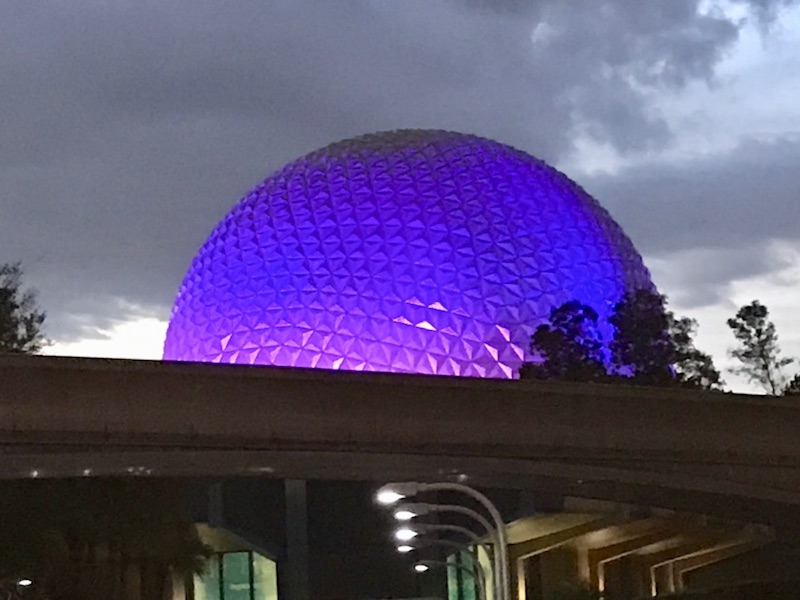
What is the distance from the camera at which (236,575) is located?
102ft

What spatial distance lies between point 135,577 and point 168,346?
49.2ft

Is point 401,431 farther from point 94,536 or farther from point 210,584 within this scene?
point 210,584

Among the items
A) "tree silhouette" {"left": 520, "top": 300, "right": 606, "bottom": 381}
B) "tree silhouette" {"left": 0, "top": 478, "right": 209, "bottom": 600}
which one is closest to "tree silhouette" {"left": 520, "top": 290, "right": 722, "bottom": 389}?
"tree silhouette" {"left": 520, "top": 300, "right": 606, "bottom": 381}

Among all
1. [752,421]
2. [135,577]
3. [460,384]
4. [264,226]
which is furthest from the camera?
[264,226]

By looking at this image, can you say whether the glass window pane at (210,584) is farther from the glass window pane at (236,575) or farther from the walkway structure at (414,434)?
the walkway structure at (414,434)

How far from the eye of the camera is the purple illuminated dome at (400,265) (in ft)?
114

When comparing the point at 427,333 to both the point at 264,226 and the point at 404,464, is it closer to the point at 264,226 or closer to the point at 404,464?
the point at 264,226

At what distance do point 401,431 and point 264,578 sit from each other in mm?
6595

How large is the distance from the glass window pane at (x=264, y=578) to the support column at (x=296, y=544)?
2.03 feet

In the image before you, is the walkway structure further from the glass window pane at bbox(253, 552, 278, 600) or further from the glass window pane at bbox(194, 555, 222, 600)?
the glass window pane at bbox(194, 555, 222, 600)

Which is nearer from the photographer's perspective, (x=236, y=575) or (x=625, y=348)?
(x=236, y=575)

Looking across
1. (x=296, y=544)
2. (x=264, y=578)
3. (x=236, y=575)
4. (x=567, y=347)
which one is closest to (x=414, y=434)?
(x=296, y=544)

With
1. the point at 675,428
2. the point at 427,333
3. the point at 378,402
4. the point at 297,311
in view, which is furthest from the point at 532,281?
the point at 378,402

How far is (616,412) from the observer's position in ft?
90.5
